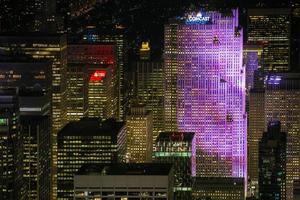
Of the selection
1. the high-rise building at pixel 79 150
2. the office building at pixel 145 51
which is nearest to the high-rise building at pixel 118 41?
the office building at pixel 145 51

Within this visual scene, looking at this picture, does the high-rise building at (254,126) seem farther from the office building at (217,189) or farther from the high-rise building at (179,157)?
the high-rise building at (179,157)

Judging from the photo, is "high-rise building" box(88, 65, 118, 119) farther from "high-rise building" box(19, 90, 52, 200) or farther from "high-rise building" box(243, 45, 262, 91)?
"high-rise building" box(19, 90, 52, 200)

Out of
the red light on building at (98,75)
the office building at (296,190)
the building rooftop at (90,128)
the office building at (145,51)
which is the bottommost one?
the office building at (296,190)

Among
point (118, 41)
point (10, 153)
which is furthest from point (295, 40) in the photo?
point (10, 153)

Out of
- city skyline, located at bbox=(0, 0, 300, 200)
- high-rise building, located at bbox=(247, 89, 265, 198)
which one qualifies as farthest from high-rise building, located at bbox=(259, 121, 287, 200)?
high-rise building, located at bbox=(247, 89, 265, 198)

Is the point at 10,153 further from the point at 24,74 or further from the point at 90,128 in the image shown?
the point at 24,74

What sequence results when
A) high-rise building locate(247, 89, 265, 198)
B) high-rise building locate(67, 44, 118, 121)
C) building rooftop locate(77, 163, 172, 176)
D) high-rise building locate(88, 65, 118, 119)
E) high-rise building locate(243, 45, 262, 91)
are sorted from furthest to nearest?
high-rise building locate(243, 45, 262, 91), high-rise building locate(88, 65, 118, 119), high-rise building locate(67, 44, 118, 121), high-rise building locate(247, 89, 265, 198), building rooftop locate(77, 163, 172, 176)

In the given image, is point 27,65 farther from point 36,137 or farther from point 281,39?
point 281,39
